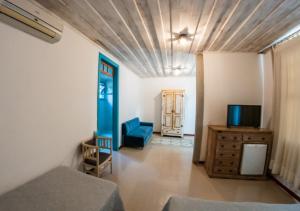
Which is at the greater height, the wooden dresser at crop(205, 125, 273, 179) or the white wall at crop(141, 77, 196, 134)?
the white wall at crop(141, 77, 196, 134)

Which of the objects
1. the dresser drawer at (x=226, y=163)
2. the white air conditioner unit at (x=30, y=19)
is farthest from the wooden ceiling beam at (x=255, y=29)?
the white air conditioner unit at (x=30, y=19)

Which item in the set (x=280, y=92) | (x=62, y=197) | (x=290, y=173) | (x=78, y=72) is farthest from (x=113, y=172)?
(x=280, y=92)

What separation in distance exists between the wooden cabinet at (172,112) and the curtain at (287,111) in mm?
3097

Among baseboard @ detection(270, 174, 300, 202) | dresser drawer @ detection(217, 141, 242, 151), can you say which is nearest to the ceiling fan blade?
dresser drawer @ detection(217, 141, 242, 151)

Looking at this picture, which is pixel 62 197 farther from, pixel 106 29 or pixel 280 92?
pixel 280 92

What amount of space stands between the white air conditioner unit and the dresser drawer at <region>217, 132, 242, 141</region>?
3.04 metres

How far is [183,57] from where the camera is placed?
338 centimetres

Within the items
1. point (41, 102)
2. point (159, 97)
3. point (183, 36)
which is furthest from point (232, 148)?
point (159, 97)

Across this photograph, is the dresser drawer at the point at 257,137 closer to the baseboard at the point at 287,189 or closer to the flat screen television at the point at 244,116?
the flat screen television at the point at 244,116

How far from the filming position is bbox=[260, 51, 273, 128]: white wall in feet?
8.70

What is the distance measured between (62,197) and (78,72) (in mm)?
1771

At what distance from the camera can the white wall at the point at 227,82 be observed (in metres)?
2.93

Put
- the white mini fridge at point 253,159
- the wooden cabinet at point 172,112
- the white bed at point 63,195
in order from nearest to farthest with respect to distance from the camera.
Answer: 1. the white bed at point 63,195
2. the white mini fridge at point 253,159
3. the wooden cabinet at point 172,112

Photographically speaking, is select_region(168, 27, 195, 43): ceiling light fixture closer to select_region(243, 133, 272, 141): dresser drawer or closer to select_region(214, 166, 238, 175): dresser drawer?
select_region(243, 133, 272, 141): dresser drawer
